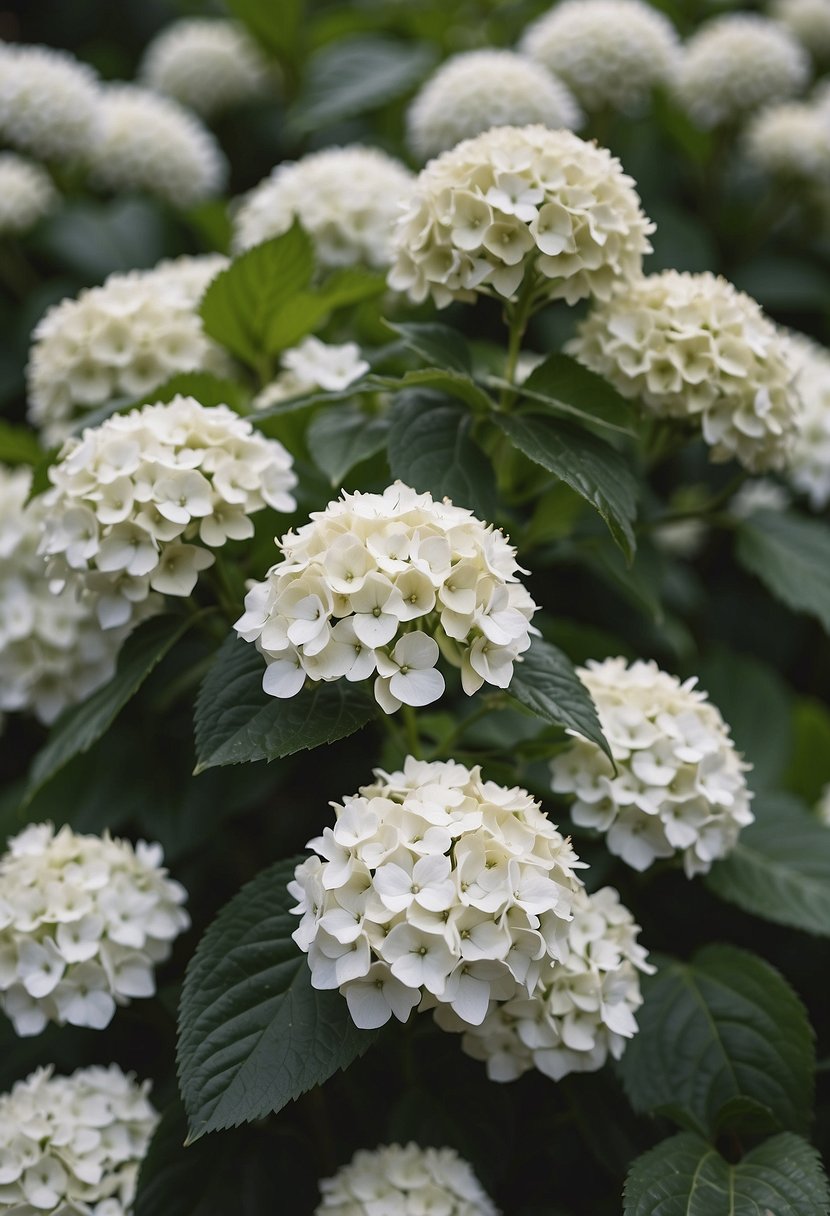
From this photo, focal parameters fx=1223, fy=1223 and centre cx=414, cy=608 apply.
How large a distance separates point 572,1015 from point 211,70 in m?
1.90

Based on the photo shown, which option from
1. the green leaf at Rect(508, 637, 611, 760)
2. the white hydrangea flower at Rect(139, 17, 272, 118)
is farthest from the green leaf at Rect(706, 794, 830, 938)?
the white hydrangea flower at Rect(139, 17, 272, 118)

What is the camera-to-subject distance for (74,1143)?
3.39 ft

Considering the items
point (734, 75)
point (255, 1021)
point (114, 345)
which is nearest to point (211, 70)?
point (734, 75)

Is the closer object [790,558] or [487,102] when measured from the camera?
[790,558]

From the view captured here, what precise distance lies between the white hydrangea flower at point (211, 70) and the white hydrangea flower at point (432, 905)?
179 centimetres

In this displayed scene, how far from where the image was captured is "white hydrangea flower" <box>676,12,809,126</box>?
77.1 inches

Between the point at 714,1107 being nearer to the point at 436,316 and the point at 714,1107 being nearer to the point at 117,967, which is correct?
the point at 117,967

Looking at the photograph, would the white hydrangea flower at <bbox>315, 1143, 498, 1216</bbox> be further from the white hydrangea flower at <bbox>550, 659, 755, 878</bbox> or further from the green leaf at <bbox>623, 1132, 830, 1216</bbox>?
the white hydrangea flower at <bbox>550, 659, 755, 878</bbox>

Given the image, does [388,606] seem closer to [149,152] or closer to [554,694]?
[554,694]

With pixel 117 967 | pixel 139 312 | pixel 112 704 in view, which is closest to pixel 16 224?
pixel 139 312

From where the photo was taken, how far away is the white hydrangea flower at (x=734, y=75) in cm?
196

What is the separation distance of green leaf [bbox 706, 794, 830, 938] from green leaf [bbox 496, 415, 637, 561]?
1.19 ft

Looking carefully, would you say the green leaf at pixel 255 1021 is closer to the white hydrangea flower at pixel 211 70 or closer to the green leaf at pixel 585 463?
the green leaf at pixel 585 463

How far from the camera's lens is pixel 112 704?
1.10 meters
